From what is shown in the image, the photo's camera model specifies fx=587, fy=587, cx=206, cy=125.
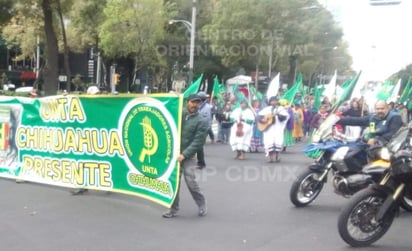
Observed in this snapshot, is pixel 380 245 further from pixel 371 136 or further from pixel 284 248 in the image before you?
pixel 371 136

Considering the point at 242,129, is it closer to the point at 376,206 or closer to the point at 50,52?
the point at 376,206

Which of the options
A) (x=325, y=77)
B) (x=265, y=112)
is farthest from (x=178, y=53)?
(x=265, y=112)

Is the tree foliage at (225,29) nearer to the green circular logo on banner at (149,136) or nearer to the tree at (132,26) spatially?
the tree at (132,26)

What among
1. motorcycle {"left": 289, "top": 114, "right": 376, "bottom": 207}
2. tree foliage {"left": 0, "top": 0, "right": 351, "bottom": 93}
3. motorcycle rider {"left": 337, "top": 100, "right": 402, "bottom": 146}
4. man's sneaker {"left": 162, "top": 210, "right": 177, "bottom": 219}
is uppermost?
tree foliage {"left": 0, "top": 0, "right": 351, "bottom": 93}

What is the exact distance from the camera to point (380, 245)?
21.8ft

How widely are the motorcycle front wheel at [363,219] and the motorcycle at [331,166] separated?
1.23 metres

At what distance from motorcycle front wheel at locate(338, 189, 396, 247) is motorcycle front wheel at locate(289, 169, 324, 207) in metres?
2.31

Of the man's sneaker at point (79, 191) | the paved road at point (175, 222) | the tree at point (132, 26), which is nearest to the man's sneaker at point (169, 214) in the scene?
the paved road at point (175, 222)

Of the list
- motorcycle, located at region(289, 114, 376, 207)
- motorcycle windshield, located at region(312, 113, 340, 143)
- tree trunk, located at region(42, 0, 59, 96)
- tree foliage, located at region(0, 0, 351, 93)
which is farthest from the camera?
tree foliage, located at region(0, 0, 351, 93)

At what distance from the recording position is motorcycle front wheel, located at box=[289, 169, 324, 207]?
8.84 m

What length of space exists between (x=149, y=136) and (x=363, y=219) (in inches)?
129

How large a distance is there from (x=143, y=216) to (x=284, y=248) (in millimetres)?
2204

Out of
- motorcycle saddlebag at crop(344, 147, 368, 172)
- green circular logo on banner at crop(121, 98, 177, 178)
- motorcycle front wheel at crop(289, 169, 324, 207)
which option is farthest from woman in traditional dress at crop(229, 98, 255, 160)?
motorcycle saddlebag at crop(344, 147, 368, 172)

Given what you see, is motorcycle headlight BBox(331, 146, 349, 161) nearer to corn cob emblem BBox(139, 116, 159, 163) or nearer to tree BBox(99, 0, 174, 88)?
corn cob emblem BBox(139, 116, 159, 163)
